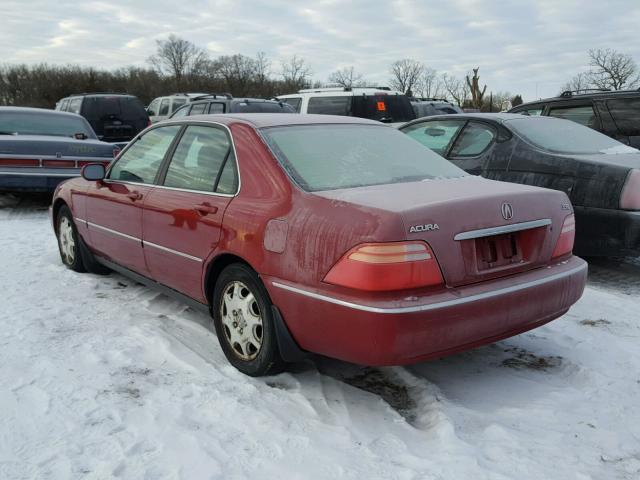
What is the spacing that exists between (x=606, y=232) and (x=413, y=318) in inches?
121

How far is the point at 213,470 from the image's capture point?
2582 mm

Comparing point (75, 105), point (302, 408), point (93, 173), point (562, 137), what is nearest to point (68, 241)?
point (93, 173)

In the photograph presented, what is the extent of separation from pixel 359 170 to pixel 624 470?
1960 millimetres

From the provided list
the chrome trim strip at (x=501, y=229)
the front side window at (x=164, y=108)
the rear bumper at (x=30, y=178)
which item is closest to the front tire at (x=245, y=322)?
the chrome trim strip at (x=501, y=229)

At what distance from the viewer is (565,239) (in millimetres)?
3520

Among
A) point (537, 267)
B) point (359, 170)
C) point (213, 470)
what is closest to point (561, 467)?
point (537, 267)

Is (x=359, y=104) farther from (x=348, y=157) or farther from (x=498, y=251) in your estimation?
(x=498, y=251)

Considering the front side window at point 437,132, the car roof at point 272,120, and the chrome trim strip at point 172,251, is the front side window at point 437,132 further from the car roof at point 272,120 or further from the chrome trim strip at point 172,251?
the chrome trim strip at point 172,251

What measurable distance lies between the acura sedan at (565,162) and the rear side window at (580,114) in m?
1.42

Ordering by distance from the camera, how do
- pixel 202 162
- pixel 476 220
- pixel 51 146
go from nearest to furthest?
pixel 476 220
pixel 202 162
pixel 51 146

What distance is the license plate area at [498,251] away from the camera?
3057 millimetres

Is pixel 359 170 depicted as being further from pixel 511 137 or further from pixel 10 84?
pixel 10 84

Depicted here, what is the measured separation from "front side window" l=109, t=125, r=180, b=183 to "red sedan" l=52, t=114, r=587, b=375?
0.04 metres

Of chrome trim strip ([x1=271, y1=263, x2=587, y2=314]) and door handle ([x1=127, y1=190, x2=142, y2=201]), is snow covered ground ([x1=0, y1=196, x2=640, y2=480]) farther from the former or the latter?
door handle ([x1=127, y1=190, x2=142, y2=201])
